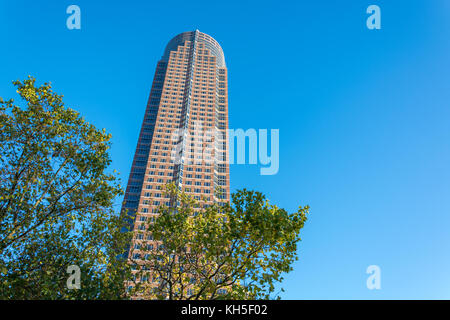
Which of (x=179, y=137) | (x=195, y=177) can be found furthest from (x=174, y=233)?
(x=179, y=137)

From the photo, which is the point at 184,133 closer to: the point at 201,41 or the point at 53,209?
the point at 201,41

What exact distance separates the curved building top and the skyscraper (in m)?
1.42

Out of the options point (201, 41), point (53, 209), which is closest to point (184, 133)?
point (201, 41)

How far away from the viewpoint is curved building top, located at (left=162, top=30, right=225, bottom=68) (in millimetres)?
140375

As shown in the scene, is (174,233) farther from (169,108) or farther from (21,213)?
(169,108)

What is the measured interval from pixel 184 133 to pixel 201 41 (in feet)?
215

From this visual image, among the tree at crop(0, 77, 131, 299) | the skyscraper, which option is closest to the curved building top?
the skyscraper

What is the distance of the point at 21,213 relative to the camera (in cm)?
1252

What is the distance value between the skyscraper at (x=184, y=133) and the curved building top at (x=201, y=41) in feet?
4.65

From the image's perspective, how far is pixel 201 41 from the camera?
140 meters

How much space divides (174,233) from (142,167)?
9208 centimetres

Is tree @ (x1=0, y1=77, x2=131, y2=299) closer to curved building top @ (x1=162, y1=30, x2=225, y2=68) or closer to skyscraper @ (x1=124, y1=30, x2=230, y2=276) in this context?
skyscraper @ (x1=124, y1=30, x2=230, y2=276)

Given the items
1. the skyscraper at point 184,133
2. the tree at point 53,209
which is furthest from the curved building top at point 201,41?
the tree at point 53,209

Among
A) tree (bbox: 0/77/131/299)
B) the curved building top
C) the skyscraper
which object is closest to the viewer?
tree (bbox: 0/77/131/299)
